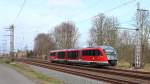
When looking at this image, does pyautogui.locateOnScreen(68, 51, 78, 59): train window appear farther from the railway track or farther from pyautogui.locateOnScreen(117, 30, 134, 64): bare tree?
the railway track

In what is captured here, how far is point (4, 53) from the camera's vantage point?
520ft

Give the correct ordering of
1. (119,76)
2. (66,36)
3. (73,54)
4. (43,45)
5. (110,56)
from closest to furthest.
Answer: (119,76) → (110,56) → (73,54) → (66,36) → (43,45)

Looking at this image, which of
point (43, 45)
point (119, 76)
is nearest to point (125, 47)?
point (119, 76)

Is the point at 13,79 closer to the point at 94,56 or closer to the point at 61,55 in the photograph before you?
the point at 94,56

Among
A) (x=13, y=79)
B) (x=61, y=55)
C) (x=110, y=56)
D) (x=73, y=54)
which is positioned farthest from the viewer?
(x=61, y=55)

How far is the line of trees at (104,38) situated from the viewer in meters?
63.7

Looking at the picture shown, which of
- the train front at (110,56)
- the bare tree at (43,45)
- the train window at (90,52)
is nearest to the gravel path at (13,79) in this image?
the train front at (110,56)

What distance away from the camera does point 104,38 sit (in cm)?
8056

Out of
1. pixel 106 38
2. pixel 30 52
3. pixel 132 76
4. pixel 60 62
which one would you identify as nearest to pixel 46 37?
pixel 30 52

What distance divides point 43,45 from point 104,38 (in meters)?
59.1

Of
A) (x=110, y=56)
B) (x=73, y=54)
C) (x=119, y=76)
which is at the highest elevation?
(x=73, y=54)

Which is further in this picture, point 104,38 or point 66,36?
point 66,36

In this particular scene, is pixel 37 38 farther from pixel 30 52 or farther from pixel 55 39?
pixel 55 39

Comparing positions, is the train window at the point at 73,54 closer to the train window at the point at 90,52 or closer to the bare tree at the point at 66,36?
the train window at the point at 90,52
